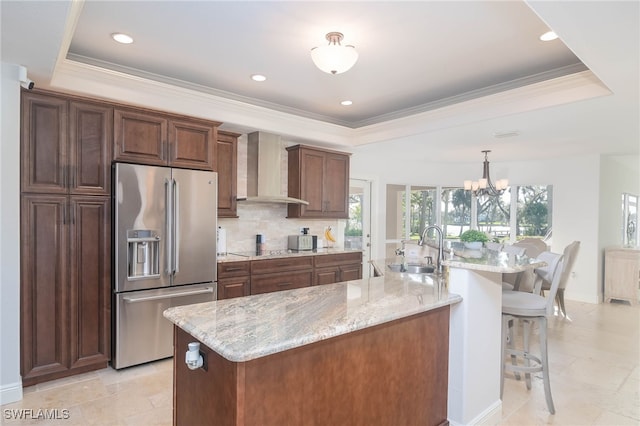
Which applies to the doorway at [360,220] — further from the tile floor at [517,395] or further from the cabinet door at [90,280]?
the cabinet door at [90,280]

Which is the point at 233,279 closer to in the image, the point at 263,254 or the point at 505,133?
the point at 263,254

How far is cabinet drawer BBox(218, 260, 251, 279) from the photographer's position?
3.76 meters

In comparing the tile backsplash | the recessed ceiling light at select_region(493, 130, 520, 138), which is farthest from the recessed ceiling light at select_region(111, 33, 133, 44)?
the recessed ceiling light at select_region(493, 130, 520, 138)

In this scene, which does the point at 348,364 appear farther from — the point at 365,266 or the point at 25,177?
the point at 365,266

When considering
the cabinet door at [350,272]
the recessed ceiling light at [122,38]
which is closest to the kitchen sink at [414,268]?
the cabinet door at [350,272]

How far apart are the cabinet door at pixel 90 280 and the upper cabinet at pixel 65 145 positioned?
160mm

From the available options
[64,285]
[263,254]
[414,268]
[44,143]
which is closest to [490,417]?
[414,268]

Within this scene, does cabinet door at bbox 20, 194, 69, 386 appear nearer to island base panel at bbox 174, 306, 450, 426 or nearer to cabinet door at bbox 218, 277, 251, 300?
cabinet door at bbox 218, 277, 251, 300

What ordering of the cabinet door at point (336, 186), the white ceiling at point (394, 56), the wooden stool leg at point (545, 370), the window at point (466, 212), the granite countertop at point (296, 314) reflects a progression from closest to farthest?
the granite countertop at point (296, 314) → the white ceiling at point (394, 56) → the wooden stool leg at point (545, 370) → the cabinet door at point (336, 186) → the window at point (466, 212)

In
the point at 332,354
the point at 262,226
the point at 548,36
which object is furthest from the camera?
the point at 262,226

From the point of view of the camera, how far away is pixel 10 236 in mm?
2617

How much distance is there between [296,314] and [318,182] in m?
3.44

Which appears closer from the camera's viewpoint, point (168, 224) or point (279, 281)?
point (168, 224)

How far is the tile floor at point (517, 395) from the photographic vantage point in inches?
97.9
